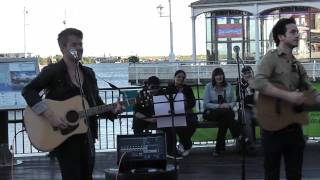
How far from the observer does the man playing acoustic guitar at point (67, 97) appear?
5125 mm

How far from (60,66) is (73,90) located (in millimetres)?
227

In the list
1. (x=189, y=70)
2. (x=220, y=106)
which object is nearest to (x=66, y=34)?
(x=220, y=106)

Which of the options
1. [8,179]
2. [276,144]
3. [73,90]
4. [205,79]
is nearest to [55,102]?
[73,90]

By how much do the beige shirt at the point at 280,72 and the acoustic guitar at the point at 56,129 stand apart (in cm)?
134

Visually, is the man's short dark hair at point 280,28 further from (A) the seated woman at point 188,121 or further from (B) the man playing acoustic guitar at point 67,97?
(A) the seated woman at point 188,121

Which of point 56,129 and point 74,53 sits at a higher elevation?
point 74,53

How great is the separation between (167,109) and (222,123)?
1768 millimetres

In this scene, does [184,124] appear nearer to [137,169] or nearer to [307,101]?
[137,169]

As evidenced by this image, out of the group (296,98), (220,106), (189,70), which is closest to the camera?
(296,98)

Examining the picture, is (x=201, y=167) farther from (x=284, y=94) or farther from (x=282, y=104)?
(x=284, y=94)

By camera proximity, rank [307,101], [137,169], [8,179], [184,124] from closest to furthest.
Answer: [307,101]
[137,169]
[8,179]
[184,124]

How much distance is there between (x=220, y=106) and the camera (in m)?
10.7

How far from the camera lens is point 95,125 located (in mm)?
5398

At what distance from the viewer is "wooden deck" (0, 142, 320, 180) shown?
8758 millimetres
